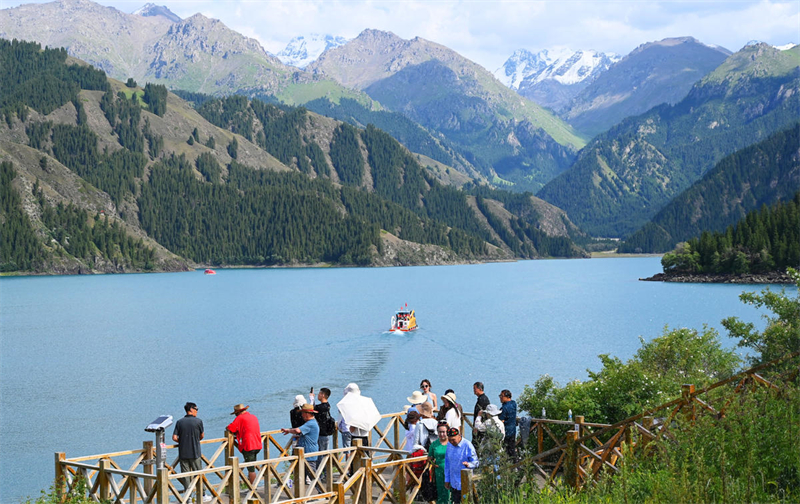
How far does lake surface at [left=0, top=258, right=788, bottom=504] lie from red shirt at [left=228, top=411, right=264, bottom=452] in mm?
18297

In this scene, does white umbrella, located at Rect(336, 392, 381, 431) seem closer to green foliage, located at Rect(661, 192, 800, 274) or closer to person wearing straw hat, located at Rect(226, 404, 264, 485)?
person wearing straw hat, located at Rect(226, 404, 264, 485)

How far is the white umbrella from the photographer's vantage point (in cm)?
2417

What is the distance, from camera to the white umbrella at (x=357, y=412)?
2417 centimetres

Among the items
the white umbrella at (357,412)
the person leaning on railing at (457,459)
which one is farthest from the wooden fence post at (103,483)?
the person leaning on railing at (457,459)

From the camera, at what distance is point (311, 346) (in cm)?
9169

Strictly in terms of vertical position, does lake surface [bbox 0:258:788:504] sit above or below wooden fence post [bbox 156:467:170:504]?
below

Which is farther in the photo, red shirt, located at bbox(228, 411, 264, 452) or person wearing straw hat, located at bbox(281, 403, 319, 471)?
person wearing straw hat, located at bbox(281, 403, 319, 471)

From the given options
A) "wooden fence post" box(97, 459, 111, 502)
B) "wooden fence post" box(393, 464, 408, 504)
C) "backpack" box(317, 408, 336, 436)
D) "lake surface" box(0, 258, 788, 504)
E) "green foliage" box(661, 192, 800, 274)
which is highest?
"green foliage" box(661, 192, 800, 274)

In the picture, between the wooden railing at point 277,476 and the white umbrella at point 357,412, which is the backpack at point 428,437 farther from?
the white umbrella at point 357,412

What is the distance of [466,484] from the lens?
65.8ft

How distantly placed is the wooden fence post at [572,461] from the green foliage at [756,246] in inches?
5905

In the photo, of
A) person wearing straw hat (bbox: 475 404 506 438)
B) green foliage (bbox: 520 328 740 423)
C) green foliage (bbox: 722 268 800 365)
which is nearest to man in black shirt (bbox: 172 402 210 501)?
person wearing straw hat (bbox: 475 404 506 438)

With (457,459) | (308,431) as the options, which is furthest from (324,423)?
(457,459)

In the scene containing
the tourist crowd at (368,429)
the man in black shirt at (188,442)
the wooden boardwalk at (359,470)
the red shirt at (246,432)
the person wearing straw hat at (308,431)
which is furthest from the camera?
the person wearing straw hat at (308,431)
